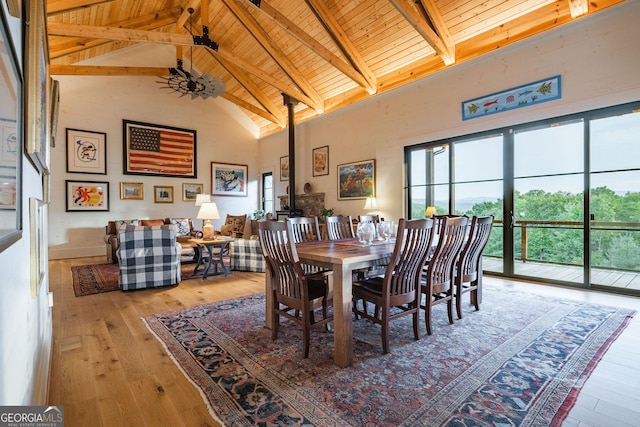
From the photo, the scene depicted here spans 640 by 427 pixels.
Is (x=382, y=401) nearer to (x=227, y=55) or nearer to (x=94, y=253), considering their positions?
(x=227, y=55)

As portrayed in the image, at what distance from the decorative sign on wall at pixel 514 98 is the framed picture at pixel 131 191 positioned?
287 inches

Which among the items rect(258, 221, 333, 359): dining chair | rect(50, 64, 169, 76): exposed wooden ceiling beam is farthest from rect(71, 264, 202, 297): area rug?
rect(50, 64, 169, 76): exposed wooden ceiling beam

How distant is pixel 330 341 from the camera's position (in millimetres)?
2430

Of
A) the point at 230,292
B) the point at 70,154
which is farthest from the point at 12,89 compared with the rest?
the point at 70,154

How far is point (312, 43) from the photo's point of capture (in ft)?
17.5

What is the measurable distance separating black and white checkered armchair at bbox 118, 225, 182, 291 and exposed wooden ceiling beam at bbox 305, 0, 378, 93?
417cm

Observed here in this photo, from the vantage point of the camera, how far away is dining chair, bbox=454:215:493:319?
2.85 m

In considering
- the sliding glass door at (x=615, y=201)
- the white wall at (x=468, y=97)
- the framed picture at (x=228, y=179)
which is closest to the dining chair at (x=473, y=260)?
the sliding glass door at (x=615, y=201)

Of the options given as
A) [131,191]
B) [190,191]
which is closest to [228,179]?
[190,191]

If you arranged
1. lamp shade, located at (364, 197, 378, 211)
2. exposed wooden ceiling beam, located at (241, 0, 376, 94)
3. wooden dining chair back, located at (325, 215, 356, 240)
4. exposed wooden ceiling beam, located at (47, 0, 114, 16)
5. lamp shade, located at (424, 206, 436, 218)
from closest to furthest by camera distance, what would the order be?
wooden dining chair back, located at (325, 215, 356, 240) < exposed wooden ceiling beam, located at (47, 0, 114, 16) < exposed wooden ceiling beam, located at (241, 0, 376, 94) < lamp shade, located at (424, 206, 436, 218) < lamp shade, located at (364, 197, 378, 211)

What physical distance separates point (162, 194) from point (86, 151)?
70.6 inches

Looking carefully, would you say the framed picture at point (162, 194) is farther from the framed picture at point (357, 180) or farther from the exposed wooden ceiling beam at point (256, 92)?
the framed picture at point (357, 180)

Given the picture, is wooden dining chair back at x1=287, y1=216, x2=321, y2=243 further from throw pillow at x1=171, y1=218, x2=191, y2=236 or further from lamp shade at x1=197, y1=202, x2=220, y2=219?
throw pillow at x1=171, y1=218, x2=191, y2=236

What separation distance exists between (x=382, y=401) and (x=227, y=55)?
6.35 metres
